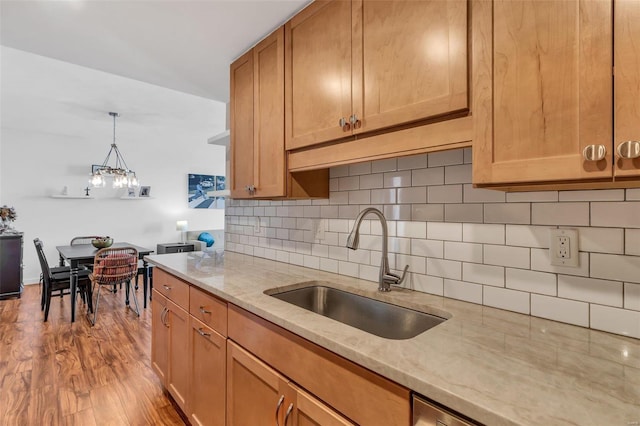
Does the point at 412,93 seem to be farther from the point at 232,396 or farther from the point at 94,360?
the point at 94,360

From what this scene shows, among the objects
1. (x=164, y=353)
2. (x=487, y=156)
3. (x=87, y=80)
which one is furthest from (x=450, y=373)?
(x=87, y=80)

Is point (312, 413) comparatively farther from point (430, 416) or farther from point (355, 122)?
point (355, 122)

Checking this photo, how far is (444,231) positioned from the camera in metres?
1.34

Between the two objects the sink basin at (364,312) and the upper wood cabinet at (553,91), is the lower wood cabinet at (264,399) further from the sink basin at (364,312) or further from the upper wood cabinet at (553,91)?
the upper wood cabinet at (553,91)

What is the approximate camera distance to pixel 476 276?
1240 millimetres

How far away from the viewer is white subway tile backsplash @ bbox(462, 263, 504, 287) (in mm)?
1183

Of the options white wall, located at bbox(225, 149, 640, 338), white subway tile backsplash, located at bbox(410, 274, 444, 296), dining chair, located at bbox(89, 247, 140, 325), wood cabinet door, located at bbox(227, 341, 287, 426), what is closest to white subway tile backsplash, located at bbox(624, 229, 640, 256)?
white wall, located at bbox(225, 149, 640, 338)

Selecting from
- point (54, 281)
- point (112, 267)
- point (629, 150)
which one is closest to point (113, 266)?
point (112, 267)

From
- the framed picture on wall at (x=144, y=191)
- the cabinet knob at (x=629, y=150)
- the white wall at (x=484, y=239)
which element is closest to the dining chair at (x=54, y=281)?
the framed picture on wall at (x=144, y=191)

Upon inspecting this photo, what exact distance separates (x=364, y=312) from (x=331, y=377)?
546 mm

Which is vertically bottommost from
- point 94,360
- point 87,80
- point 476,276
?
point 94,360

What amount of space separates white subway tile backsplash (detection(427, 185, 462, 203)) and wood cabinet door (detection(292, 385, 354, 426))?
88cm

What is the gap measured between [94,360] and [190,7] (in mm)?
2714

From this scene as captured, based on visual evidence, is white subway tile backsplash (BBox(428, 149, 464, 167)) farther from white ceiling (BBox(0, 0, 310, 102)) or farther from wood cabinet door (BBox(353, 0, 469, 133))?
white ceiling (BBox(0, 0, 310, 102))
